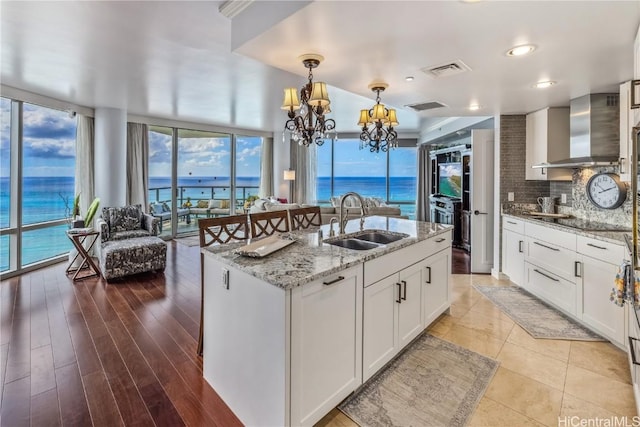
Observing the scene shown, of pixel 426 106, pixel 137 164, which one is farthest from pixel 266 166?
pixel 426 106

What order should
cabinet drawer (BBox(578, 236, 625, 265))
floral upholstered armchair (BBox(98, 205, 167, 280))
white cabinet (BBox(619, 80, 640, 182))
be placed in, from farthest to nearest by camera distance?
1. floral upholstered armchair (BBox(98, 205, 167, 280))
2. white cabinet (BBox(619, 80, 640, 182))
3. cabinet drawer (BBox(578, 236, 625, 265))

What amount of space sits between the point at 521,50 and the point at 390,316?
217cm

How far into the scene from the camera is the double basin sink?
8.68 ft

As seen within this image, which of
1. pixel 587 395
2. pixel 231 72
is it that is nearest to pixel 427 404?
pixel 587 395

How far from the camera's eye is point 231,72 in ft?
12.7

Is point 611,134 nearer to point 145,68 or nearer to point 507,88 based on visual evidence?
point 507,88

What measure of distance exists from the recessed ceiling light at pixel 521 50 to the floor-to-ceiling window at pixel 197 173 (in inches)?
270

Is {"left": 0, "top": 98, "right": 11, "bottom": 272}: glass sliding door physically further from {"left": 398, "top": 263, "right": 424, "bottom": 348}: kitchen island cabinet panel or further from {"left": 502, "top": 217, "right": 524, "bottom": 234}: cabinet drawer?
{"left": 502, "top": 217, "right": 524, "bottom": 234}: cabinet drawer

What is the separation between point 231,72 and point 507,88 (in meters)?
3.11

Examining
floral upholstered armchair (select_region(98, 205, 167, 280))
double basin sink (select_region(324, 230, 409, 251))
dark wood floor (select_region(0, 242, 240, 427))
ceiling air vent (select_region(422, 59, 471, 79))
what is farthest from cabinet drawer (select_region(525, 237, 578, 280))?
floral upholstered armchair (select_region(98, 205, 167, 280))

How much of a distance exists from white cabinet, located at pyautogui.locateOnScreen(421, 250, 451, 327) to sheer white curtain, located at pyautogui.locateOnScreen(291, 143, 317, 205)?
6.61 m

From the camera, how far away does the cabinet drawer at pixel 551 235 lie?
10.2ft

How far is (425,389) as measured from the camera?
2152mm

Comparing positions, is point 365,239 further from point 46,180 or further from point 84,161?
point 46,180
